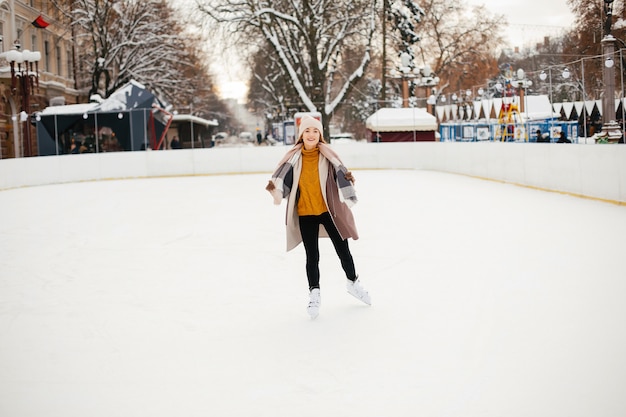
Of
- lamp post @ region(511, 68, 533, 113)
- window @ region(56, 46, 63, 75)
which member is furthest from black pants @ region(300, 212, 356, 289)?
window @ region(56, 46, 63, 75)

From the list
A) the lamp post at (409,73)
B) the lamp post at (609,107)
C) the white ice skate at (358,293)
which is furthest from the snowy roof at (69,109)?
the white ice skate at (358,293)

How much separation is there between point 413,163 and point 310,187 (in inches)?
748

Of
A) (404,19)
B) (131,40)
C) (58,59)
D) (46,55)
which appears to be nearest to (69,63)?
(58,59)

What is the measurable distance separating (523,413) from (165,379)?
1.88 m

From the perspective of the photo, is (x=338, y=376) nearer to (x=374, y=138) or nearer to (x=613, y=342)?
(x=613, y=342)

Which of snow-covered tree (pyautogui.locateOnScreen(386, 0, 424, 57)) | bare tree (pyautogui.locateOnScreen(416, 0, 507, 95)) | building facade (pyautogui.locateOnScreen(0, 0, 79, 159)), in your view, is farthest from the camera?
bare tree (pyautogui.locateOnScreen(416, 0, 507, 95))

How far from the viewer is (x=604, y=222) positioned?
1002cm

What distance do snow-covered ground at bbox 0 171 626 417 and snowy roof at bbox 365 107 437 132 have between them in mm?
16671

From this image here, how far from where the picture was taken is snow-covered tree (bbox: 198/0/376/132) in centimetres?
3159

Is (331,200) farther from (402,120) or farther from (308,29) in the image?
(308,29)

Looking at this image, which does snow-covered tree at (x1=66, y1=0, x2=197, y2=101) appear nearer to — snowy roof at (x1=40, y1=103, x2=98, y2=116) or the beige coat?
snowy roof at (x1=40, y1=103, x2=98, y2=116)

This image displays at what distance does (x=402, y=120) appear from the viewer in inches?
1104

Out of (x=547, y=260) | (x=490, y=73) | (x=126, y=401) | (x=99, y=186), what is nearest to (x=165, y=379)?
(x=126, y=401)

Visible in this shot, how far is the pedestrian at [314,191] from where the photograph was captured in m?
5.63
